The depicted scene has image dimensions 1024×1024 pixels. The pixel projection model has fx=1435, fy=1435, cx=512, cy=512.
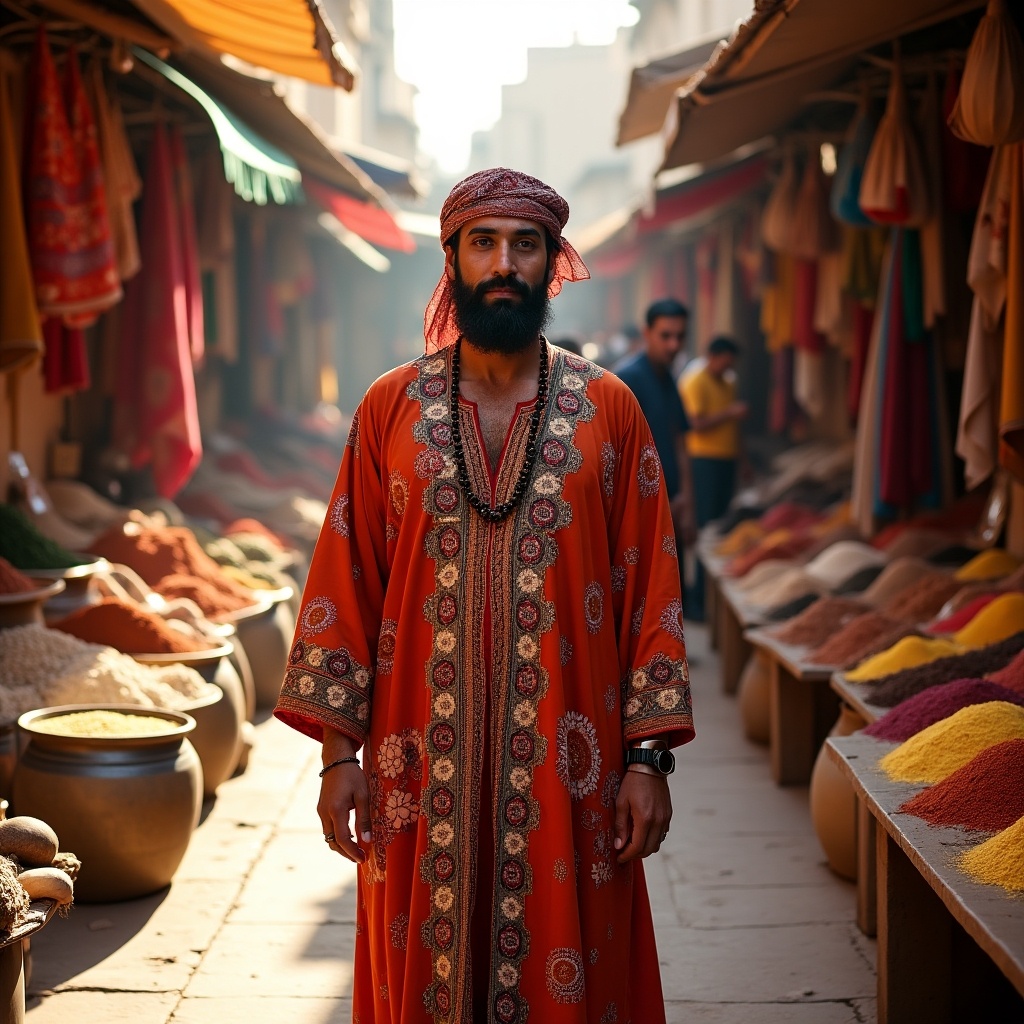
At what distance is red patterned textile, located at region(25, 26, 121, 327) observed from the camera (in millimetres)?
5082

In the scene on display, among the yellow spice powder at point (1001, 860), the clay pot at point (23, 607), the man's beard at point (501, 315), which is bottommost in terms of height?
the clay pot at point (23, 607)

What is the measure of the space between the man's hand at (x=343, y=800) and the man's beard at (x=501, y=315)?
0.70m

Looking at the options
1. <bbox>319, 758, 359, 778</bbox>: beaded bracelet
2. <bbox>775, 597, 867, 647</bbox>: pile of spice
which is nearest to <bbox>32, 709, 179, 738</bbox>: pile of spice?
<bbox>319, 758, 359, 778</bbox>: beaded bracelet

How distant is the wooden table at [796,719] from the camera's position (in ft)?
16.7

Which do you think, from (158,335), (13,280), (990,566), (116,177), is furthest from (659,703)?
(158,335)

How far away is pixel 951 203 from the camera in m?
5.21

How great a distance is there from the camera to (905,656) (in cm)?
402

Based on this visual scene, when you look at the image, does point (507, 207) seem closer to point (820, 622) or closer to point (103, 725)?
point (103, 725)

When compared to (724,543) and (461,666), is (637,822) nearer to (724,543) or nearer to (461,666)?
(461,666)

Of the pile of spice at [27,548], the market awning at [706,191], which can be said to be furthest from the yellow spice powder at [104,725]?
the market awning at [706,191]

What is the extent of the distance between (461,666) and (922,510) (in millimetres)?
4931

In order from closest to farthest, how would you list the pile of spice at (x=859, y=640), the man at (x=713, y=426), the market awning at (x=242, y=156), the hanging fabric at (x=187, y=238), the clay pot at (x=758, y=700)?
the pile of spice at (x=859, y=640) → the market awning at (x=242, y=156) → the clay pot at (x=758, y=700) → the hanging fabric at (x=187, y=238) → the man at (x=713, y=426)

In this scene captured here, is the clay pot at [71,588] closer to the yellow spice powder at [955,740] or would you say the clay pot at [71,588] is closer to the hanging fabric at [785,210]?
the yellow spice powder at [955,740]

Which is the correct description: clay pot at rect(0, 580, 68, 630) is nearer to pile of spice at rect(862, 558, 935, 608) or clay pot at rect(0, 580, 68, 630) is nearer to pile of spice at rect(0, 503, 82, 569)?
pile of spice at rect(0, 503, 82, 569)
